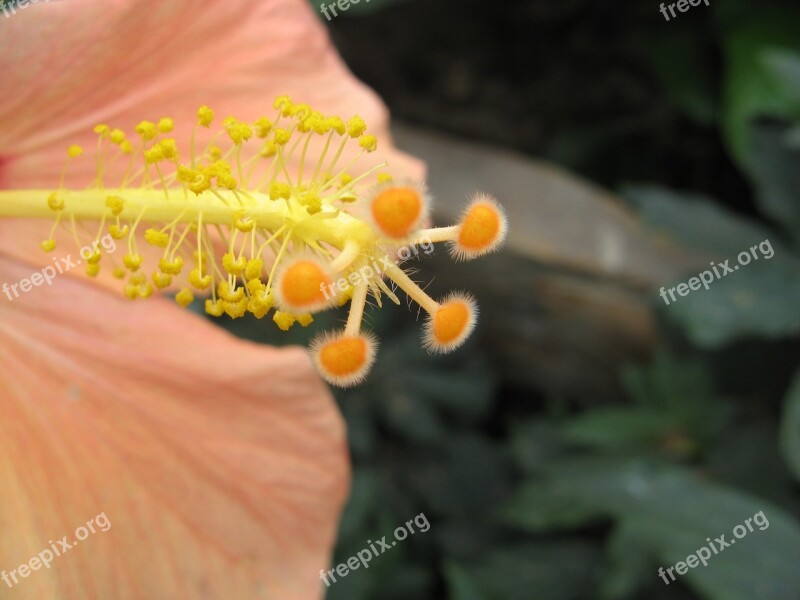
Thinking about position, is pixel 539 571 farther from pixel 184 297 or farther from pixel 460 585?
pixel 184 297

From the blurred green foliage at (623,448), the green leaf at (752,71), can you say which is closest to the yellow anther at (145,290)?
the blurred green foliage at (623,448)

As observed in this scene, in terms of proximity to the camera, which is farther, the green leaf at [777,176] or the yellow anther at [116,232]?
the green leaf at [777,176]

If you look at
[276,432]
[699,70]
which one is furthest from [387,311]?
[699,70]

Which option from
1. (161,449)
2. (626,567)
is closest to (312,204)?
(161,449)

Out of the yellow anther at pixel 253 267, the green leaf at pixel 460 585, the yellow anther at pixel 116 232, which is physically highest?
the yellow anther at pixel 116 232

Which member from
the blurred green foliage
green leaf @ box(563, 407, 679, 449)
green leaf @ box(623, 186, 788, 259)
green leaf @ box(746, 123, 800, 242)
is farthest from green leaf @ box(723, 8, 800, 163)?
green leaf @ box(563, 407, 679, 449)

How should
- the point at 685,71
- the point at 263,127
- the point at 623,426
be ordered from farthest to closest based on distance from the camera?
the point at 685,71, the point at 623,426, the point at 263,127

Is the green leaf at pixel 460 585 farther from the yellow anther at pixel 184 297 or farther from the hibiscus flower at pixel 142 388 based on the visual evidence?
the yellow anther at pixel 184 297

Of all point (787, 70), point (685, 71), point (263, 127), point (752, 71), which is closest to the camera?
point (263, 127)
